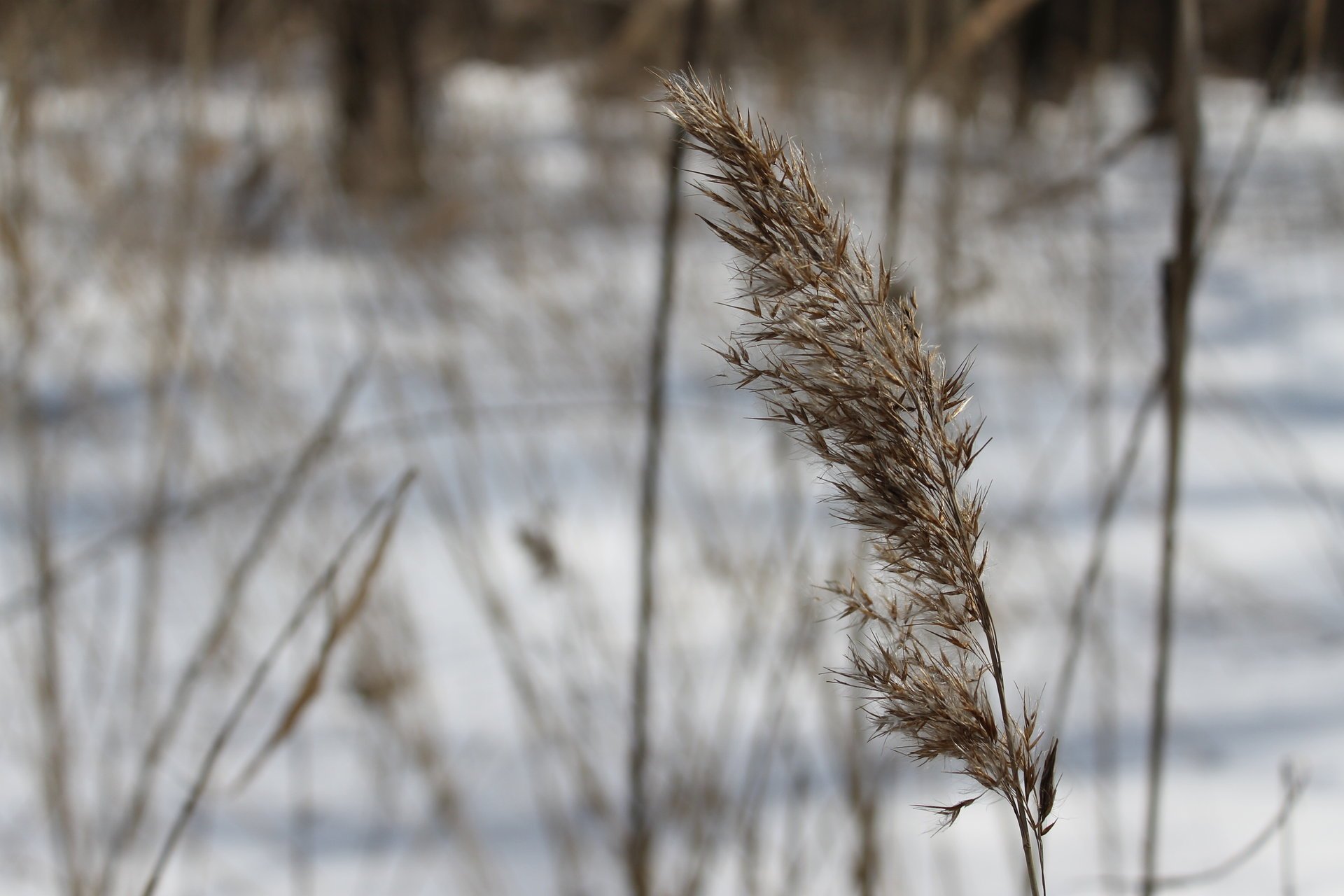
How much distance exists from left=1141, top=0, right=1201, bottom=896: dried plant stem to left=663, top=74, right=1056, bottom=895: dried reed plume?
0.94 ft

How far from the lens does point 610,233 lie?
2.25m

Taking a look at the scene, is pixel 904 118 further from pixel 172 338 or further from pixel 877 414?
pixel 172 338

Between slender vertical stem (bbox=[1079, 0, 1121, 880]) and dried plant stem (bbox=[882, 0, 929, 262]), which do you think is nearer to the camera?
dried plant stem (bbox=[882, 0, 929, 262])

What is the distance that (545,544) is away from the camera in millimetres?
948

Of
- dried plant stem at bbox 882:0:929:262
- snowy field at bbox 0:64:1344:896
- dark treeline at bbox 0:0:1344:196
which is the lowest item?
snowy field at bbox 0:64:1344:896

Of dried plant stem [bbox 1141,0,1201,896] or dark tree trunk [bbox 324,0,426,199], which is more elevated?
dark tree trunk [bbox 324,0,426,199]

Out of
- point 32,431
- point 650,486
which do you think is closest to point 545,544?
point 650,486

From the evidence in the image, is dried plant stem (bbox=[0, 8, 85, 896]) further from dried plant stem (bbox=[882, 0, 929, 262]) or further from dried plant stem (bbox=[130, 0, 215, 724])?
dried plant stem (bbox=[882, 0, 929, 262])

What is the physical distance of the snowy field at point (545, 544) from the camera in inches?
35.8

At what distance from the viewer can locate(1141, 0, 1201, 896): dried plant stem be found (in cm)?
52

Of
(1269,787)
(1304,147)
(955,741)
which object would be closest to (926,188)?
(1304,147)

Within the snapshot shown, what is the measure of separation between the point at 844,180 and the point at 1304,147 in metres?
2.22

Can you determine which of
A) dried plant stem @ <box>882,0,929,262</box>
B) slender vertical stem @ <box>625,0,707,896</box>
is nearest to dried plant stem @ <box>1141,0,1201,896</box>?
dried plant stem @ <box>882,0,929,262</box>

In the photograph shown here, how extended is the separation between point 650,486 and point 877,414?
0.43m
